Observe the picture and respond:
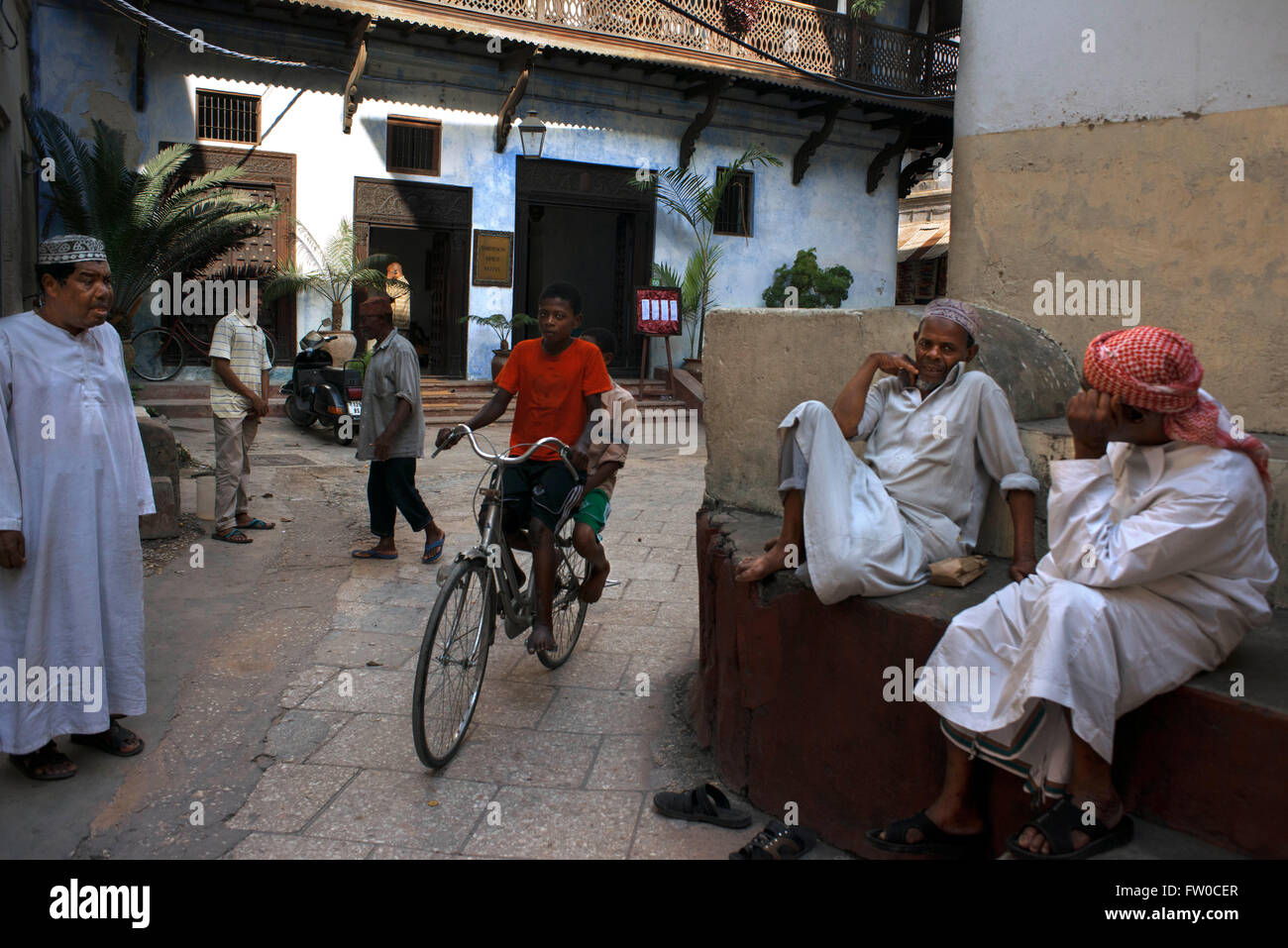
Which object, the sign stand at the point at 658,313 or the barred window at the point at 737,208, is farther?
the barred window at the point at 737,208

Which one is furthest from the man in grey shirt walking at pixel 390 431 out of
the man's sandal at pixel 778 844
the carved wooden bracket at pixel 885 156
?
the carved wooden bracket at pixel 885 156

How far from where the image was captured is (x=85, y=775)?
363cm

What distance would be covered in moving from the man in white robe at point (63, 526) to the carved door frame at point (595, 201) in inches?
477

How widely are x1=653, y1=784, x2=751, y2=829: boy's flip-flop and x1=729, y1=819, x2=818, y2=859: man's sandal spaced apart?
0.48ft

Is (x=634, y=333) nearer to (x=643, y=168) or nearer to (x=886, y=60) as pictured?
(x=643, y=168)

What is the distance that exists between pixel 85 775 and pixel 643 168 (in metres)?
13.9

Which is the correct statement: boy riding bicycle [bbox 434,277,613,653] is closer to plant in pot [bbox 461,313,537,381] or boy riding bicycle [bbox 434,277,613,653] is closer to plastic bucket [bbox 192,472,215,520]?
plastic bucket [bbox 192,472,215,520]

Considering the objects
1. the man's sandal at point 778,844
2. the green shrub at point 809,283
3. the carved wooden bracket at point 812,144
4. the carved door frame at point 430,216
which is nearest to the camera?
the man's sandal at point 778,844

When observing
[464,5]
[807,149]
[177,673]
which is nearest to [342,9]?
[464,5]

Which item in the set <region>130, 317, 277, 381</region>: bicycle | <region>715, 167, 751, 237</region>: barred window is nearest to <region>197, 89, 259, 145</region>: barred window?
<region>130, 317, 277, 381</region>: bicycle

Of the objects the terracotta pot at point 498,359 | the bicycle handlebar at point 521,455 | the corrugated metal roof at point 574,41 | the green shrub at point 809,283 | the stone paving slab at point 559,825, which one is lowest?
the stone paving slab at point 559,825

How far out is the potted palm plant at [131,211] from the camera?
9438 mm

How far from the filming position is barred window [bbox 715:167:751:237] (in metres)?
17.3

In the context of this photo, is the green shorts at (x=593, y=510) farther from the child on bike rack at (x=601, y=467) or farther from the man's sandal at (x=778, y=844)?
the man's sandal at (x=778, y=844)
